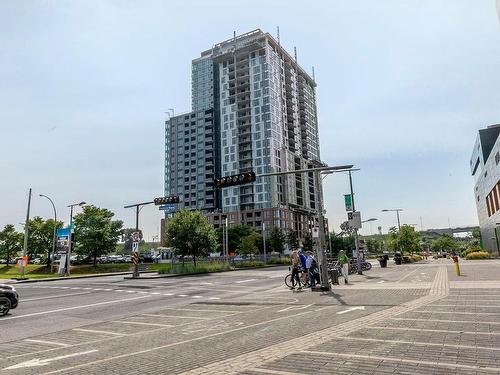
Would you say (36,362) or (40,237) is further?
(40,237)

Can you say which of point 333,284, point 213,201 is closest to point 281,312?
point 333,284

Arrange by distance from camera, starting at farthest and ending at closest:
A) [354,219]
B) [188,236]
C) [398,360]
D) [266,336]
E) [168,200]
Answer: [188,236] → [168,200] → [354,219] → [266,336] → [398,360]

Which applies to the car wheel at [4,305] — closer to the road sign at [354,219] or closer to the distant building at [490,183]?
the road sign at [354,219]

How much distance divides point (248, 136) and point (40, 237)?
74.3m

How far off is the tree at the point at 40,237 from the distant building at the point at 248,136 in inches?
2243

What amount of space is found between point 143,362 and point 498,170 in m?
63.8

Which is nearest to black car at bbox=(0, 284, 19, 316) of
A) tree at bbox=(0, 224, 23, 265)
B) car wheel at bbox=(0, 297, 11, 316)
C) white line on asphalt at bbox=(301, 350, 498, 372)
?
car wheel at bbox=(0, 297, 11, 316)

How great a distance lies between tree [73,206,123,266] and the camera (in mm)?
52125

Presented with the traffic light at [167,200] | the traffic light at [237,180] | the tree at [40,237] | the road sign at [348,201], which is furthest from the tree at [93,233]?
the traffic light at [237,180]

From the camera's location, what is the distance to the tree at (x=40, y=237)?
176ft

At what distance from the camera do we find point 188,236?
127 ft

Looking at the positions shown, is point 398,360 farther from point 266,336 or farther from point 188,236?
point 188,236

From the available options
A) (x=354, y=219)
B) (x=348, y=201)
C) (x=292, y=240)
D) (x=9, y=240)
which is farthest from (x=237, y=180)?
(x=292, y=240)

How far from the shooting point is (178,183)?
5399 inches
